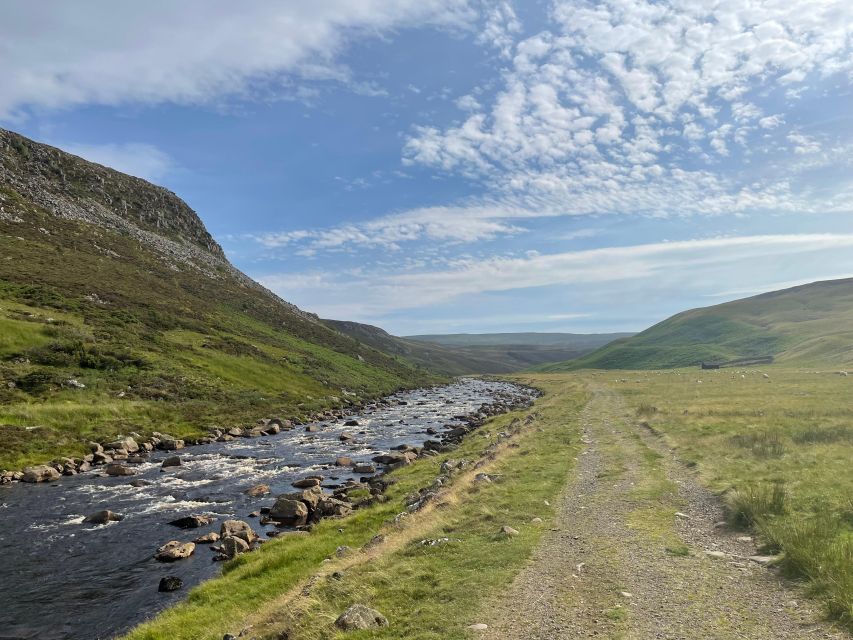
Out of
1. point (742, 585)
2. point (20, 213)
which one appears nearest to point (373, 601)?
point (742, 585)

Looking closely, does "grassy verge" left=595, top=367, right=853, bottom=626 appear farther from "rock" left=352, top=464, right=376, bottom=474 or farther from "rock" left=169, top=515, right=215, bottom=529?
"rock" left=169, top=515, right=215, bottom=529

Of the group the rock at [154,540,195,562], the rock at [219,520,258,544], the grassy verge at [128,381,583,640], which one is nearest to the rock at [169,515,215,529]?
the rock at [219,520,258,544]

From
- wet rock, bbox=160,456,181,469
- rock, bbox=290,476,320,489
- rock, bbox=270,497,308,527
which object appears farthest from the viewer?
wet rock, bbox=160,456,181,469

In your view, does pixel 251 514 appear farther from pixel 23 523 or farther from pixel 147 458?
pixel 147 458

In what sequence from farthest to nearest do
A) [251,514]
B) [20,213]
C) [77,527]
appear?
[20,213] → [251,514] → [77,527]

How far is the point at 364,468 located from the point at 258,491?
383 inches

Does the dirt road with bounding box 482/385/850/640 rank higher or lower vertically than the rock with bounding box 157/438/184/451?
higher

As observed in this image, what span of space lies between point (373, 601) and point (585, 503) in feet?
37.5

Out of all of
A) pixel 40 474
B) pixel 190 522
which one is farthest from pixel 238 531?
pixel 40 474

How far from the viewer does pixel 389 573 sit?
14.2 metres

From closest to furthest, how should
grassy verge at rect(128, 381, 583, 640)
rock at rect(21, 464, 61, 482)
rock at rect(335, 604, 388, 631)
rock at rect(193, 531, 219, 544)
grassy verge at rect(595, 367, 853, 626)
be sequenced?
rock at rect(335, 604, 388, 631)
grassy verge at rect(128, 381, 583, 640)
grassy verge at rect(595, 367, 853, 626)
rock at rect(193, 531, 219, 544)
rock at rect(21, 464, 61, 482)

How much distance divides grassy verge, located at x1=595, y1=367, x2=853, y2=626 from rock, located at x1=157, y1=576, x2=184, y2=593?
781 inches

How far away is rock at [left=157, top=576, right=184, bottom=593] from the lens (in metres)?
17.6

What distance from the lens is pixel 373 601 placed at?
12.7 metres
